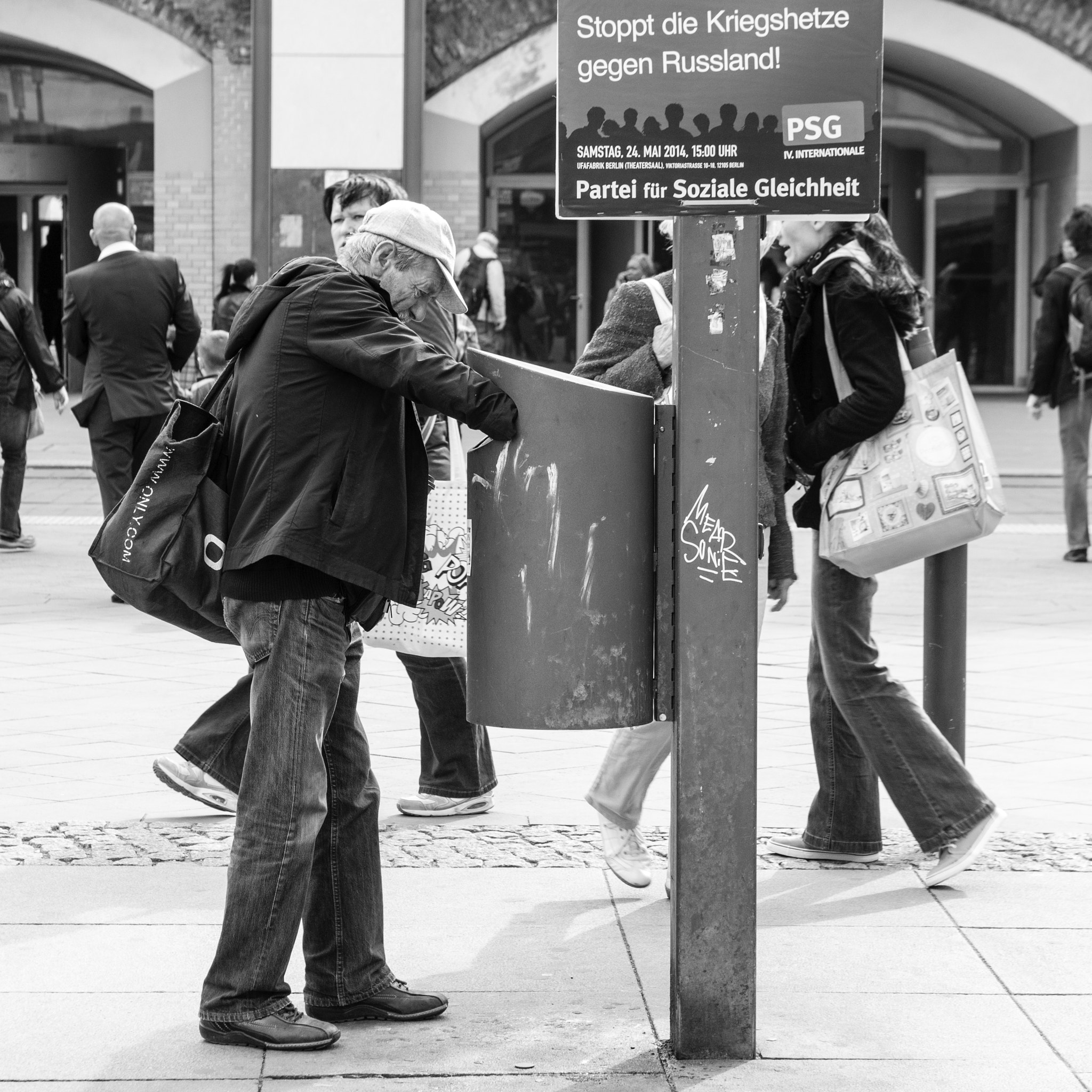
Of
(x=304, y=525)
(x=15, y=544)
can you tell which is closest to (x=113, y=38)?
(x=15, y=544)

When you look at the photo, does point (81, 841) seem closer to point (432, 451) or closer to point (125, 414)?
Answer: point (432, 451)

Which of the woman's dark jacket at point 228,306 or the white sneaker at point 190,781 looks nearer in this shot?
the white sneaker at point 190,781

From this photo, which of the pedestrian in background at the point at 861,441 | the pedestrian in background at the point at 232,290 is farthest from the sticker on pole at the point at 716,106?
the pedestrian in background at the point at 232,290

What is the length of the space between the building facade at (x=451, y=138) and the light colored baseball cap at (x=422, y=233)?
51.3ft

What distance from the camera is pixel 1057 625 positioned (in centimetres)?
895

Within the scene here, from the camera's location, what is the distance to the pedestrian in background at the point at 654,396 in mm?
4605

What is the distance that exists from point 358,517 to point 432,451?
1908 mm

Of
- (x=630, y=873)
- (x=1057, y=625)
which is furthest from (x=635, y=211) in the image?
(x=1057, y=625)

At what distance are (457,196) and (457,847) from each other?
644 inches

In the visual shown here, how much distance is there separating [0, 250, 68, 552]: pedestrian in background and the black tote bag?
25.4 feet

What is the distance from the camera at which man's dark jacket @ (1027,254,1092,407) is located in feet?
36.7

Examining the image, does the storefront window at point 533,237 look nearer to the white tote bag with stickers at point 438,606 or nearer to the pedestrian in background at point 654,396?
the white tote bag with stickers at point 438,606

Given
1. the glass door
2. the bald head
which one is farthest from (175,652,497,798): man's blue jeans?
the glass door

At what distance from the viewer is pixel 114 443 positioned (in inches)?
384
